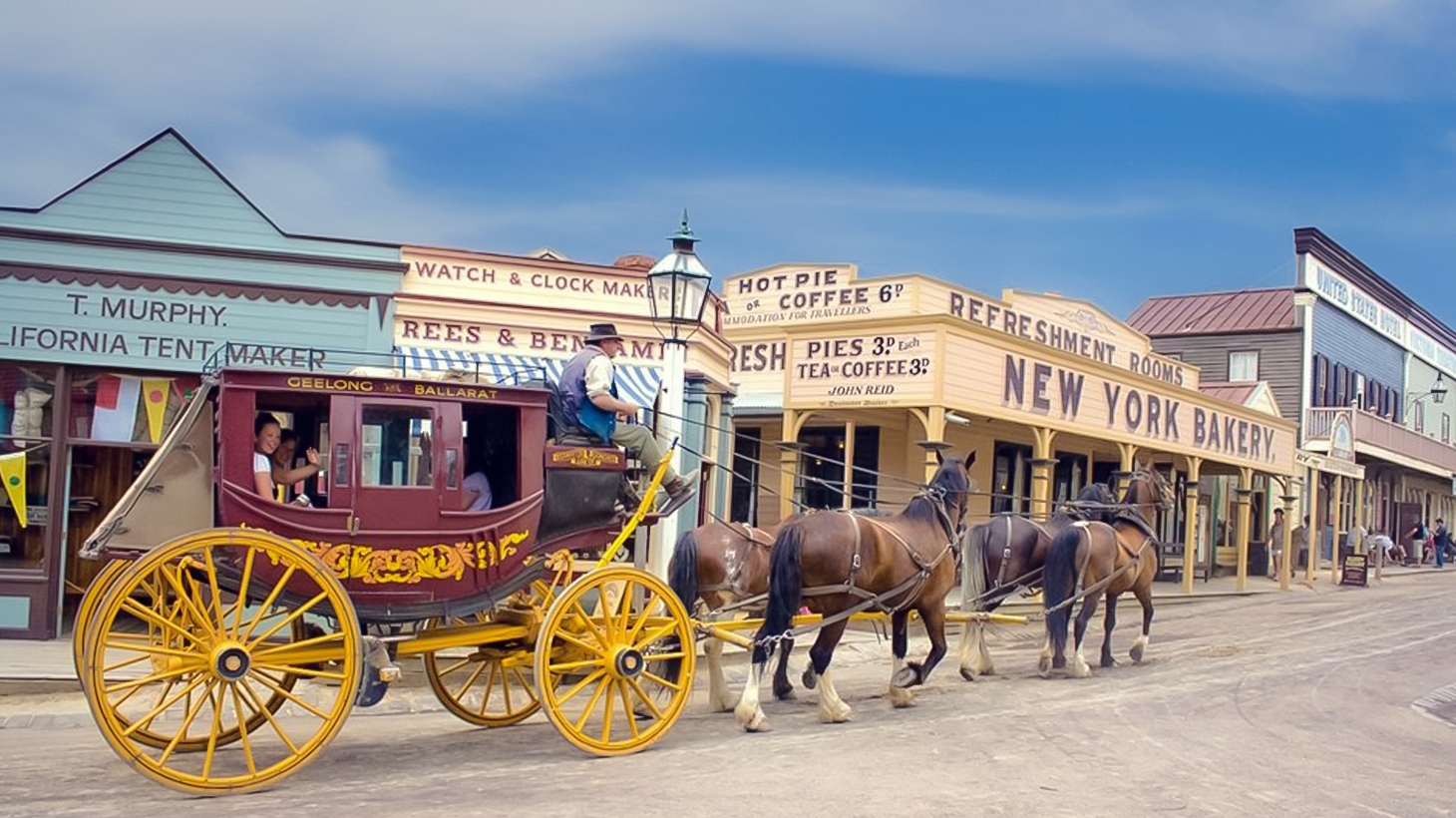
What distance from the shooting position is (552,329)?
45.9 feet

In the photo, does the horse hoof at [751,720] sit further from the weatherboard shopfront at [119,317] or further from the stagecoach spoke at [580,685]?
the weatherboard shopfront at [119,317]

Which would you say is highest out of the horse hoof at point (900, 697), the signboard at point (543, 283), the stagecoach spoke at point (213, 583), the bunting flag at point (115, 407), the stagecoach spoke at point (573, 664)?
the signboard at point (543, 283)

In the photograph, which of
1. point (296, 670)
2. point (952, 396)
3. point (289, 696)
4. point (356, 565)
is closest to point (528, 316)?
point (952, 396)

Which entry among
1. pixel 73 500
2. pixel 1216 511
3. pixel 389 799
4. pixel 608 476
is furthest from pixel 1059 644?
pixel 1216 511

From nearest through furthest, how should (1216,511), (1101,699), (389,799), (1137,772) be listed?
(389,799) → (1137,772) → (1101,699) → (1216,511)

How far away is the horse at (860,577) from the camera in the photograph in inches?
359

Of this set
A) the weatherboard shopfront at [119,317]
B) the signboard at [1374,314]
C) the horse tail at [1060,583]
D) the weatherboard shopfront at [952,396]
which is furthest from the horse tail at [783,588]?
the signboard at [1374,314]

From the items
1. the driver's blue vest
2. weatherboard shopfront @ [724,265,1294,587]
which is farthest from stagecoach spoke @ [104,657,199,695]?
weatherboard shopfront @ [724,265,1294,587]

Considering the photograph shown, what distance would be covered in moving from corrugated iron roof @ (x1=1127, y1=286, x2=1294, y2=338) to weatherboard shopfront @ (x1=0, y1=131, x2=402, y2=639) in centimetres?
2791

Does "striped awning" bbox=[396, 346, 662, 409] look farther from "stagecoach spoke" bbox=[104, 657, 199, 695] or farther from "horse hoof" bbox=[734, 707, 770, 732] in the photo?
"stagecoach spoke" bbox=[104, 657, 199, 695]

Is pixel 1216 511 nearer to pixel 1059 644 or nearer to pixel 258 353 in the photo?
pixel 1059 644

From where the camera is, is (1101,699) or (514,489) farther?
(1101,699)

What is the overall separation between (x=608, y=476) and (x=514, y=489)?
1.94 feet

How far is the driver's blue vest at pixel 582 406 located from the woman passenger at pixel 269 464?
59.3 inches
